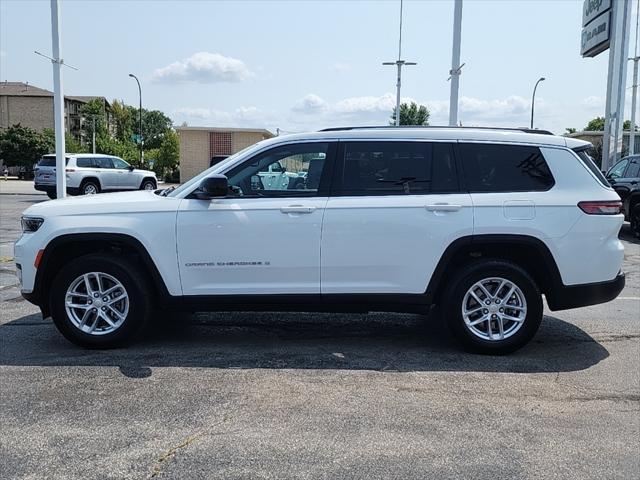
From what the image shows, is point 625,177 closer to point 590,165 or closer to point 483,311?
point 590,165

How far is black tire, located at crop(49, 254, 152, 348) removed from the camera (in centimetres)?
517

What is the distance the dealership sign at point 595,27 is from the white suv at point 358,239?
1917cm

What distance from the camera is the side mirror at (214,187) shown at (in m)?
5.01

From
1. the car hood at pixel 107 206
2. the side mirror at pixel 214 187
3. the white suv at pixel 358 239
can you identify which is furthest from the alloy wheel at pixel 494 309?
the car hood at pixel 107 206

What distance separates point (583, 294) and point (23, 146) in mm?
62462

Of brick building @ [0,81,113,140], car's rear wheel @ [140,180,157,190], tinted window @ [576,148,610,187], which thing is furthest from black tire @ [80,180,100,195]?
brick building @ [0,81,113,140]

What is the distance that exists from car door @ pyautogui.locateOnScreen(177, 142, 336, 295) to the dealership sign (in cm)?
2038

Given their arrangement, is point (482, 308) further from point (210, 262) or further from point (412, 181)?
point (210, 262)

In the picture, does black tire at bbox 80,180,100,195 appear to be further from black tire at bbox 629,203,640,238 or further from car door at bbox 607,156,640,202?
black tire at bbox 629,203,640,238

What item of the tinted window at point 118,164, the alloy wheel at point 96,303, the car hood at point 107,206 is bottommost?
the alloy wheel at point 96,303

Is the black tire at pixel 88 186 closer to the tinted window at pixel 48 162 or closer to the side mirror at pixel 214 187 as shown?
the tinted window at pixel 48 162

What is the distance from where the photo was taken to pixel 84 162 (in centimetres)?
2441

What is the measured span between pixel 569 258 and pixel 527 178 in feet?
2.53

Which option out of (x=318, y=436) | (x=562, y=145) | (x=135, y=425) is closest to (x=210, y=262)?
(x=135, y=425)
